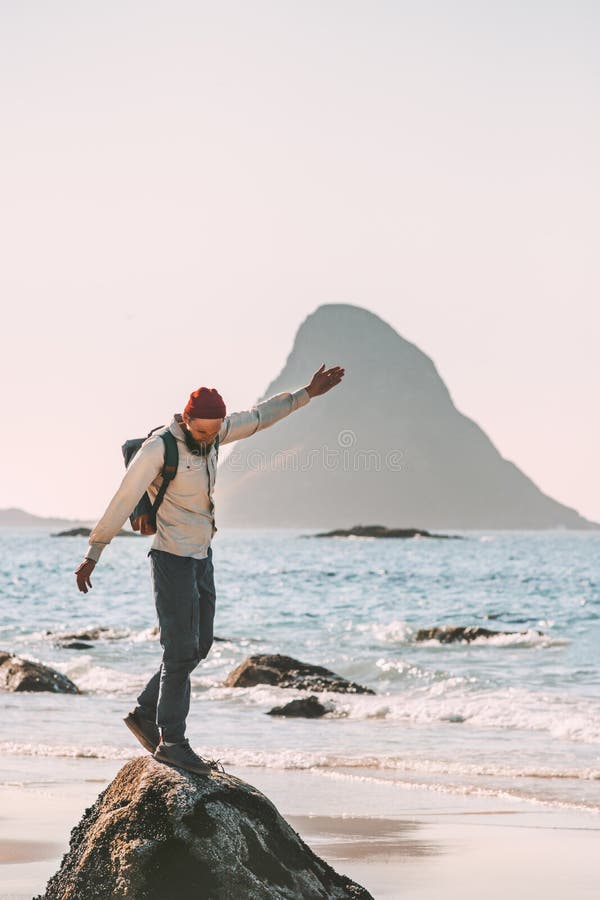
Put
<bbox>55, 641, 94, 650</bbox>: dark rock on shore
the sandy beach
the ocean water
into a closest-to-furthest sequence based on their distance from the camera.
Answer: the sandy beach
the ocean water
<bbox>55, 641, 94, 650</bbox>: dark rock on shore

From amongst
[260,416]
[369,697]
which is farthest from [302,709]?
[260,416]

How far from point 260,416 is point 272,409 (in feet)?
0.38

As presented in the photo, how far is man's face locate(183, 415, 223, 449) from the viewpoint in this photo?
22.6 feet

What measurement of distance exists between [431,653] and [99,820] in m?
21.1

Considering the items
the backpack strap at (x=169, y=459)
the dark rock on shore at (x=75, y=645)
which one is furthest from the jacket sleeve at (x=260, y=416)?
the dark rock on shore at (x=75, y=645)

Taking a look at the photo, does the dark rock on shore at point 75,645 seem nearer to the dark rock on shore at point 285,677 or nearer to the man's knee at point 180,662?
the dark rock on shore at point 285,677

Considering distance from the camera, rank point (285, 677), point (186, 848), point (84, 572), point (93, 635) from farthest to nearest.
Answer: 1. point (93, 635)
2. point (285, 677)
3. point (84, 572)
4. point (186, 848)

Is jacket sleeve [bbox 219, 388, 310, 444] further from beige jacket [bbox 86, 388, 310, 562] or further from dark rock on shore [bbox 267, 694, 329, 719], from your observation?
dark rock on shore [bbox 267, 694, 329, 719]

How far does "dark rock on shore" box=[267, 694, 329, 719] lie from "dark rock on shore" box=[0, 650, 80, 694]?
3.86 m

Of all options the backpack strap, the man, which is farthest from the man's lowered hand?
the backpack strap

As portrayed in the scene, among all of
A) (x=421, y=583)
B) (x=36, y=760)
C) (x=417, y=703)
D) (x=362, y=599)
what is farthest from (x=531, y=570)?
(x=36, y=760)

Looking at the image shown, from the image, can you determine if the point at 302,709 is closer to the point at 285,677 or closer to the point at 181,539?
the point at 285,677

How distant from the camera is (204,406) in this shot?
688 cm

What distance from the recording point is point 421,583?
5894 centimetres
